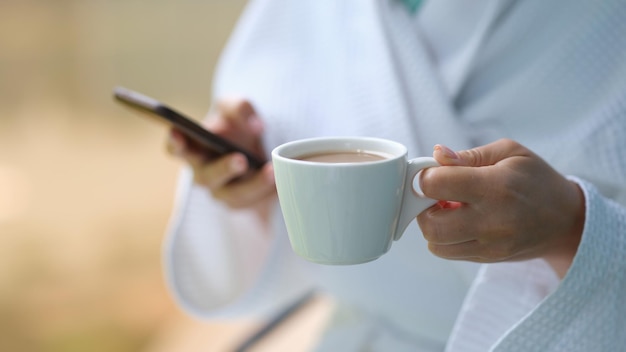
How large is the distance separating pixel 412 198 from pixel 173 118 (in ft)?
0.82

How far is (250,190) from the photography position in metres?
0.66

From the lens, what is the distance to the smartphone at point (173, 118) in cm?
52

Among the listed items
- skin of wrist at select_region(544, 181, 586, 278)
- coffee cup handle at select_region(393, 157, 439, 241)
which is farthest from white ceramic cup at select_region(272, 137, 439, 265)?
skin of wrist at select_region(544, 181, 586, 278)

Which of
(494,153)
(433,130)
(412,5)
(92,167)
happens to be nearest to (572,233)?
(494,153)

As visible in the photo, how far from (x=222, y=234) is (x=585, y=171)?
437 millimetres

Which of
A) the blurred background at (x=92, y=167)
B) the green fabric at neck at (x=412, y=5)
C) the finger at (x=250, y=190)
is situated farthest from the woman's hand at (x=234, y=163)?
the blurred background at (x=92, y=167)

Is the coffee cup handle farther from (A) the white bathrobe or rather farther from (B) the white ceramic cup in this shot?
(A) the white bathrobe

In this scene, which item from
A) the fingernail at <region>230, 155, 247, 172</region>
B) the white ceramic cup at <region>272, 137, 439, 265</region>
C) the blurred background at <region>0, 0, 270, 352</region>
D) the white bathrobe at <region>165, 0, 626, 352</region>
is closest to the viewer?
the white ceramic cup at <region>272, 137, 439, 265</region>

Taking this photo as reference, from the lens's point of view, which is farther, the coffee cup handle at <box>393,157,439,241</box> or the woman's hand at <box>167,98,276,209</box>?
the woman's hand at <box>167,98,276,209</box>

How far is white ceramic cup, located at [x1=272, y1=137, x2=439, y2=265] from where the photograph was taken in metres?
0.33

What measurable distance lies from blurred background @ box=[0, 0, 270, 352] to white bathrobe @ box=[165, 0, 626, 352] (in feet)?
1.31

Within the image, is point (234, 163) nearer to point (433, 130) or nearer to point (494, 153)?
point (433, 130)

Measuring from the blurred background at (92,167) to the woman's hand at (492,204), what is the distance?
85 centimetres

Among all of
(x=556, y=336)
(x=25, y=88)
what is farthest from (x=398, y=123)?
(x=25, y=88)
